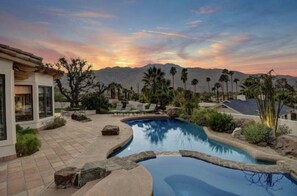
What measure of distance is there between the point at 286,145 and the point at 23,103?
463 inches

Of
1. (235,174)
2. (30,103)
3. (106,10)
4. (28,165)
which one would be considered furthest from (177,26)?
(28,165)

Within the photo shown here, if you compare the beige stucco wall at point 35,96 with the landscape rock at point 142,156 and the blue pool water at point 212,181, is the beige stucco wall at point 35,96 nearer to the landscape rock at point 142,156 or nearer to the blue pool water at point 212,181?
the landscape rock at point 142,156

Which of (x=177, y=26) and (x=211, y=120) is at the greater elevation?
(x=177, y=26)

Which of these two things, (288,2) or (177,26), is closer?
(288,2)

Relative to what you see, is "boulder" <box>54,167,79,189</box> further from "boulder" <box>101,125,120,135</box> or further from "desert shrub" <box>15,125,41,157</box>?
"boulder" <box>101,125,120,135</box>

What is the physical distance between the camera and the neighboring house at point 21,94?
6379mm

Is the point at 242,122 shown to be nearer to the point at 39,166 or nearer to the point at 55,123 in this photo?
the point at 39,166

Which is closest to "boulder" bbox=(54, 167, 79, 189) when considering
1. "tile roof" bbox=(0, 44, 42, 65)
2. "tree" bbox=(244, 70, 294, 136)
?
"tile roof" bbox=(0, 44, 42, 65)

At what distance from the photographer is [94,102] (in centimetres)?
2148

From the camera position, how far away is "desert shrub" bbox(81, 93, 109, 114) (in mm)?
21422

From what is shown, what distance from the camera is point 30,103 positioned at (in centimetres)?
1128

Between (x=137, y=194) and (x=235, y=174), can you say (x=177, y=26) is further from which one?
(x=137, y=194)

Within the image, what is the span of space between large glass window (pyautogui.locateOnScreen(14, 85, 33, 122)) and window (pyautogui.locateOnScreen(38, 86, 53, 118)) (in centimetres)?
76

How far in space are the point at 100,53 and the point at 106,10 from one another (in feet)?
27.8
